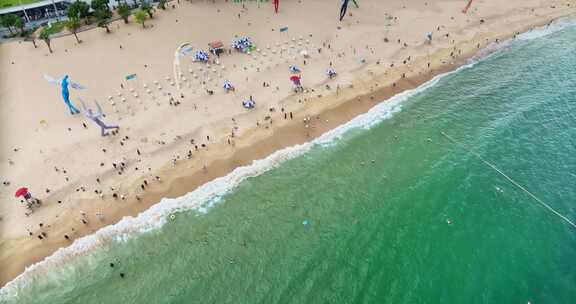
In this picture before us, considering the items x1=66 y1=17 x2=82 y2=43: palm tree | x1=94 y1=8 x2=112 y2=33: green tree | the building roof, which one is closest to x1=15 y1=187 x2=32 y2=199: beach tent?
x1=66 y1=17 x2=82 y2=43: palm tree

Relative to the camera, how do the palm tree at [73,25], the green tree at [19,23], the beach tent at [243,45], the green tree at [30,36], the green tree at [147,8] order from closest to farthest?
1. the beach tent at [243,45]
2. the green tree at [19,23]
3. the green tree at [30,36]
4. the palm tree at [73,25]
5. the green tree at [147,8]

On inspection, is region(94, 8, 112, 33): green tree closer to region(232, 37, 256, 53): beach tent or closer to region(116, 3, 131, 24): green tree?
region(116, 3, 131, 24): green tree

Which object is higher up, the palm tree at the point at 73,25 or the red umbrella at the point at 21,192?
the palm tree at the point at 73,25

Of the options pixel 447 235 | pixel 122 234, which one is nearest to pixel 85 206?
pixel 122 234

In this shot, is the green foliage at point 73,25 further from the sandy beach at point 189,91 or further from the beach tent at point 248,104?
the beach tent at point 248,104

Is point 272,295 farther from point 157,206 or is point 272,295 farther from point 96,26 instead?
point 96,26

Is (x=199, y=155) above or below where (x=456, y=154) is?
above

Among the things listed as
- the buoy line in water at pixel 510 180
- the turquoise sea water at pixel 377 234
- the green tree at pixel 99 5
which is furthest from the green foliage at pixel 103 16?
the buoy line in water at pixel 510 180
